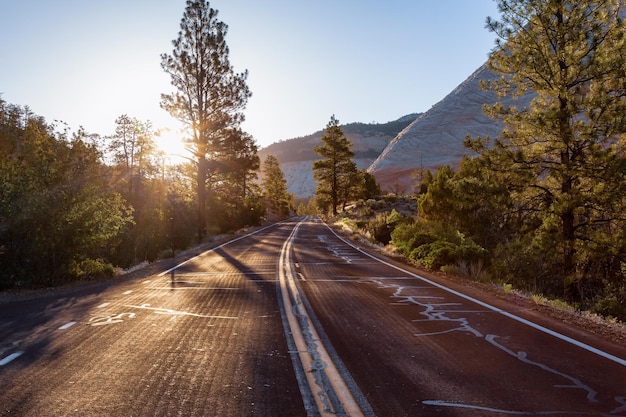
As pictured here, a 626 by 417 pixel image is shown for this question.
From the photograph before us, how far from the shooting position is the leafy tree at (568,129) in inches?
492

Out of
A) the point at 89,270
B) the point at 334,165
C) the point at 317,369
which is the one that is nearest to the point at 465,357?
the point at 317,369

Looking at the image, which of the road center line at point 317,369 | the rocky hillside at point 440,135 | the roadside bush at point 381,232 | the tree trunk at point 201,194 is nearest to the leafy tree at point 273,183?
the rocky hillside at point 440,135

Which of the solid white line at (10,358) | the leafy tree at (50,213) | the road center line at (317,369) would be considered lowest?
the road center line at (317,369)

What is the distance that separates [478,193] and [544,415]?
1085cm

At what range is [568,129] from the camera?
1286 cm

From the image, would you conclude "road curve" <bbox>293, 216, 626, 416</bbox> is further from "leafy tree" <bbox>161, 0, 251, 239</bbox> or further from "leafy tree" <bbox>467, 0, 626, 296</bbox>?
"leafy tree" <bbox>161, 0, 251, 239</bbox>

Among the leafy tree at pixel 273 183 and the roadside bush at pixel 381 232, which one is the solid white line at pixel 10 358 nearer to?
the roadside bush at pixel 381 232

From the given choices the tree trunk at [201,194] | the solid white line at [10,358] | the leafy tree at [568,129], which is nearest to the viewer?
the solid white line at [10,358]

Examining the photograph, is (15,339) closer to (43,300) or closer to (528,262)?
(43,300)

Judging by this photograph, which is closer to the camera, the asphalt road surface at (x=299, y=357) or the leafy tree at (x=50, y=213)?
the asphalt road surface at (x=299, y=357)

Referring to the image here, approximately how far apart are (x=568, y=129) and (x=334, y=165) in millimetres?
57869

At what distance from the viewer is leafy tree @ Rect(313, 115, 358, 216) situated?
6925cm

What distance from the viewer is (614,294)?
11766 mm

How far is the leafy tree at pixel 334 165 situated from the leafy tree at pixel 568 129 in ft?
177
